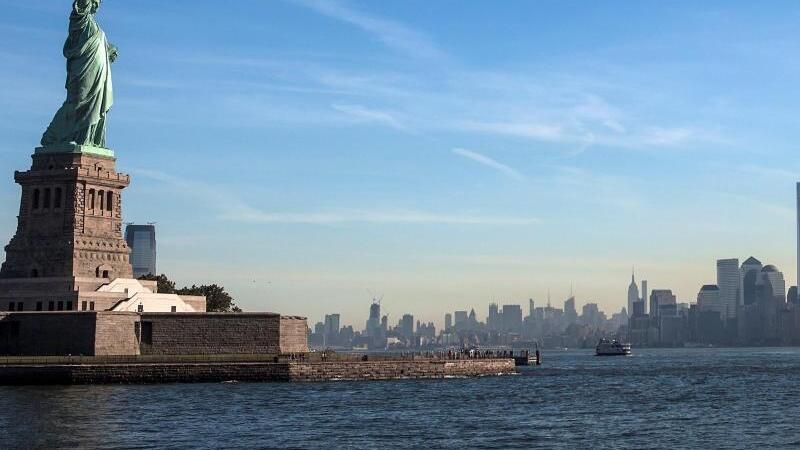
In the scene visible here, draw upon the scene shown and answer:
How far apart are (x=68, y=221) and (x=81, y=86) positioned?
43.2ft

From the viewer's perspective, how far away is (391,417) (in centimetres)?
7688

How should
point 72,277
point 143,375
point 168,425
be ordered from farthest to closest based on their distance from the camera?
point 72,277 < point 143,375 < point 168,425

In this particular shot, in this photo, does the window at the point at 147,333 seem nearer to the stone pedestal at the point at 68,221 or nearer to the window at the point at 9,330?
the stone pedestal at the point at 68,221

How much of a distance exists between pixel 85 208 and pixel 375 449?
59.5 meters

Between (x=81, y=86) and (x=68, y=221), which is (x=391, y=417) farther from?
(x=81, y=86)

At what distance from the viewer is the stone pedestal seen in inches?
4395

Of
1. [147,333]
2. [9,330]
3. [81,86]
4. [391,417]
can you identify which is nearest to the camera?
[391,417]

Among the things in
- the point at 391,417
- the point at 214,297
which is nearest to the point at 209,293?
the point at 214,297

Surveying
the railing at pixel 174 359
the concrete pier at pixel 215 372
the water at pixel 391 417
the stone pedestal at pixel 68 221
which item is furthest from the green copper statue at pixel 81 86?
the water at pixel 391 417

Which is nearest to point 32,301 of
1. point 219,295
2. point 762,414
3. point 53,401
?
point 53,401

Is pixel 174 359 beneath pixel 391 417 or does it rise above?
above

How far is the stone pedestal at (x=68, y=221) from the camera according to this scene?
11162 cm

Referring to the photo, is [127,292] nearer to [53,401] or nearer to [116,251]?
[116,251]

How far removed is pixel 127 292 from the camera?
113 meters
